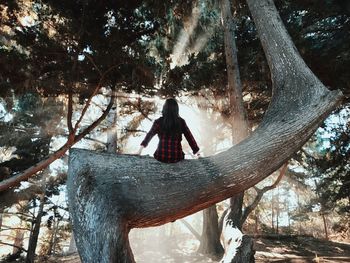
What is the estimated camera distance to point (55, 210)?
40.9 ft

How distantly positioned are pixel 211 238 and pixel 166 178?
39.7 feet

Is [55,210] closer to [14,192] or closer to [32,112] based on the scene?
[14,192]

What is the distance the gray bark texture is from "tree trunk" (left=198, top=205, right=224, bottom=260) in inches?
436

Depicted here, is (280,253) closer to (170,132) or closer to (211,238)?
(211,238)

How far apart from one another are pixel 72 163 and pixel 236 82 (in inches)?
225

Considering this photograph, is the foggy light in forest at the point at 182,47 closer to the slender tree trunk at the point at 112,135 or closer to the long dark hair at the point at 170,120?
the slender tree trunk at the point at 112,135

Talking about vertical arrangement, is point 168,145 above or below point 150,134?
below

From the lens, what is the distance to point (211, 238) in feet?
46.8

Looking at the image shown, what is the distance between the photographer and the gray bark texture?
2.68 meters

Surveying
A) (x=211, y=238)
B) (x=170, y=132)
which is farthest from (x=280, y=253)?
Result: (x=170, y=132)

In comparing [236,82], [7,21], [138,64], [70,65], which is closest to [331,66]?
[236,82]

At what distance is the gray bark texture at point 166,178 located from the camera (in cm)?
268

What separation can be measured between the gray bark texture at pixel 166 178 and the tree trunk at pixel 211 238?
11.1 m

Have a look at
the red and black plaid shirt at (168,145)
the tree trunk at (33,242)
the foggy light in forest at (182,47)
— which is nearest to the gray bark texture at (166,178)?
the red and black plaid shirt at (168,145)
